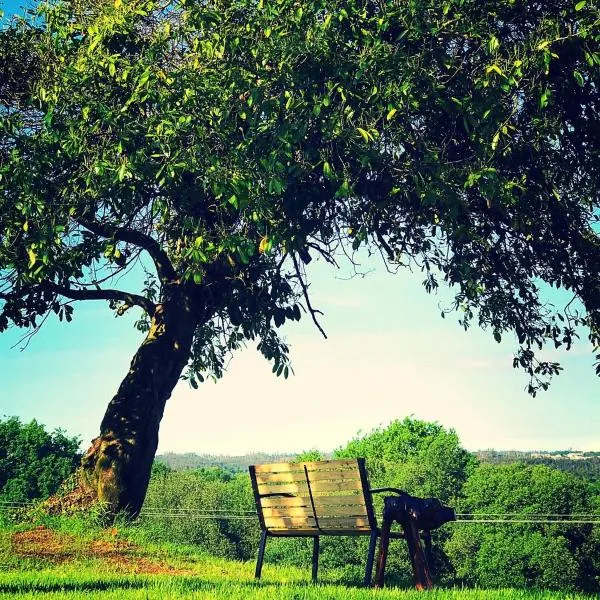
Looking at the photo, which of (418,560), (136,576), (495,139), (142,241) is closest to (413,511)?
(418,560)

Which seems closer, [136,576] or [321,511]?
[321,511]

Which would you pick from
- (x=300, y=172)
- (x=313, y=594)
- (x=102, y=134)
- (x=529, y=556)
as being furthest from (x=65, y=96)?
(x=529, y=556)

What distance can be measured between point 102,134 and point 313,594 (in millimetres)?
8373

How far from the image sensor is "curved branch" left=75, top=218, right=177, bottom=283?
14969mm

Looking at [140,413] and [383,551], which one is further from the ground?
[140,413]

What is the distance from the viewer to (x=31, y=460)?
43.7m

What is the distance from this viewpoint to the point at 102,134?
13.3 m

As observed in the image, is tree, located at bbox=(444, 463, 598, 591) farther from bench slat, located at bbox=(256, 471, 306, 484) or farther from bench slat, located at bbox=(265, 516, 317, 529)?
bench slat, located at bbox=(256, 471, 306, 484)

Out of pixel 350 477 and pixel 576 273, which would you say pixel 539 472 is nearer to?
pixel 576 273

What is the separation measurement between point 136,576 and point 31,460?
3589cm

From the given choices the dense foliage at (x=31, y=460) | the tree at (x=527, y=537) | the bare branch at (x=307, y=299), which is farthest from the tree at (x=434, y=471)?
the bare branch at (x=307, y=299)

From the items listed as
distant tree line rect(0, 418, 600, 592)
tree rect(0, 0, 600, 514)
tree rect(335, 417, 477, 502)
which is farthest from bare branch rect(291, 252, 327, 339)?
tree rect(335, 417, 477, 502)

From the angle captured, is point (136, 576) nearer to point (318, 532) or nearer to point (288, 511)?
point (288, 511)

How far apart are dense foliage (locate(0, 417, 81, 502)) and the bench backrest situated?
34.2 meters
